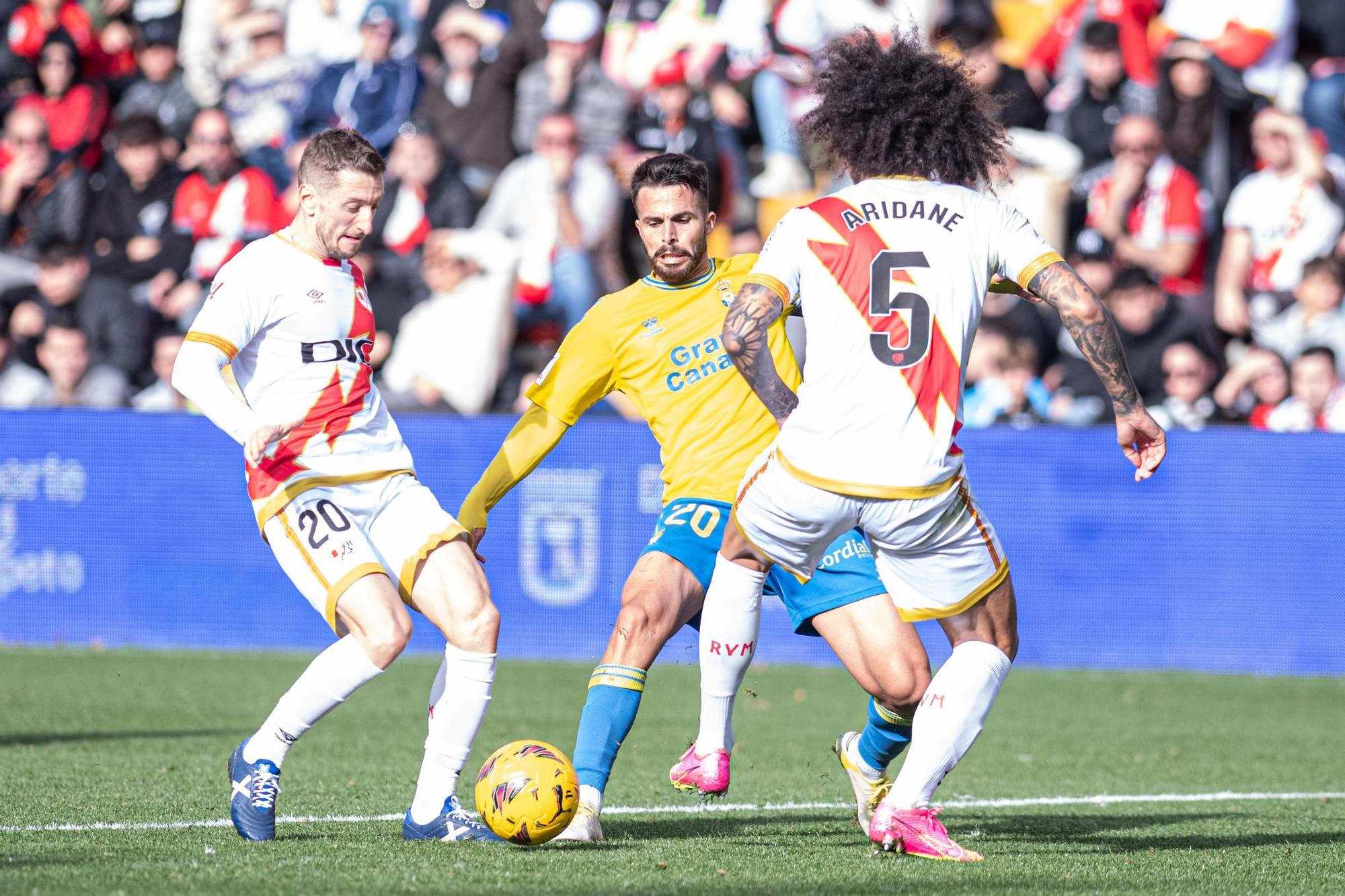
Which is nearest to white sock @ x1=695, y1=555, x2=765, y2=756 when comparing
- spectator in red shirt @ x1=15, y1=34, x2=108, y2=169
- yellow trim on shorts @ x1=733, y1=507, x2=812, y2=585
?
yellow trim on shorts @ x1=733, y1=507, x2=812, y2=585

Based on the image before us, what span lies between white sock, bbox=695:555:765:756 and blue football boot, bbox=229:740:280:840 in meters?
1.34

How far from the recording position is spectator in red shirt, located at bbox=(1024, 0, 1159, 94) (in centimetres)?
1484

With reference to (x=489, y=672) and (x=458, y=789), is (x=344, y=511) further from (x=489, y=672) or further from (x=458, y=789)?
(x=458, y=789)

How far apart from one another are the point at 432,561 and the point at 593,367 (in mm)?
1064

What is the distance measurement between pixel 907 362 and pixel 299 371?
6.53 ft

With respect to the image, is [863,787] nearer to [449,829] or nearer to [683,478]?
[683,478]

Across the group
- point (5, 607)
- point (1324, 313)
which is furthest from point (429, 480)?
point (1324, 313)

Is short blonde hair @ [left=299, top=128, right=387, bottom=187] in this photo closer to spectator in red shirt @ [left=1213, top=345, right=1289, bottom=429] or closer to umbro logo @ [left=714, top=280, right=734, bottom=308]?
umbro logo @ [left=714, top=280, right=734, bottom=308]

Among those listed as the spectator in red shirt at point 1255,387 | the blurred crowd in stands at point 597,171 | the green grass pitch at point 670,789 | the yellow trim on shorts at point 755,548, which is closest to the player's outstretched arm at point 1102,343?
the yellow trim on shorts at point 755,548

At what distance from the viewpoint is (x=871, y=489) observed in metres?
5.02

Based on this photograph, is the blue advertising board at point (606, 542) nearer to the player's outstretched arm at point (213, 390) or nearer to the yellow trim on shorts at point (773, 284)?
the player's outstretched arm at point (213, 390)

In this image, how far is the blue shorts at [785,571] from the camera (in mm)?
6035

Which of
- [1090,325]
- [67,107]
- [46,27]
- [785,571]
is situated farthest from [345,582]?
[46,27]

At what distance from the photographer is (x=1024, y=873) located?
523 cm
